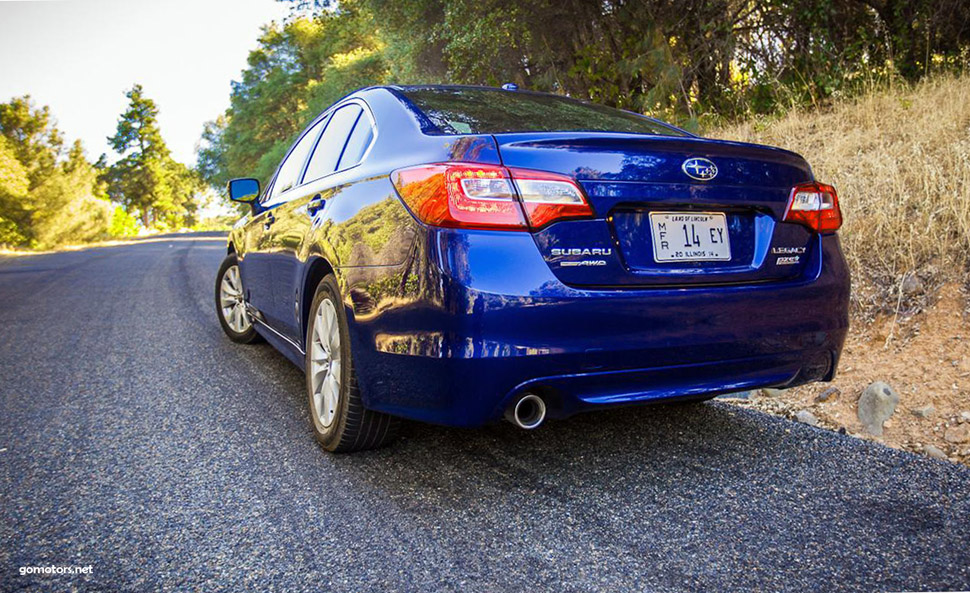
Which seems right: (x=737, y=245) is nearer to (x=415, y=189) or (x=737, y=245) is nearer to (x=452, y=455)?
(x=415, y=189)

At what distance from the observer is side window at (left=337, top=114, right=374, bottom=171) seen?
10.5 ft

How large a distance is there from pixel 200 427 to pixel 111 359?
6.64 feet

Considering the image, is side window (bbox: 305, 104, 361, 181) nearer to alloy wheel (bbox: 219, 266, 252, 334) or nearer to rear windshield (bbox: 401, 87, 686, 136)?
rear windshield (bbox: 401, 87, 686, 136)

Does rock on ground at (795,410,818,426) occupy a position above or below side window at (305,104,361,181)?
below

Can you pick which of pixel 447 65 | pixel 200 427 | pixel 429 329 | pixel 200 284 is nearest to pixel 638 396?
pixel 429 329

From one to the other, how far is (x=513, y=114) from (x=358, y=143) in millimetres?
739

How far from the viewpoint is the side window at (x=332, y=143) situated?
3.58 meters

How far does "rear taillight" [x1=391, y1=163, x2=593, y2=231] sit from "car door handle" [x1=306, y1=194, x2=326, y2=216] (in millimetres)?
1061

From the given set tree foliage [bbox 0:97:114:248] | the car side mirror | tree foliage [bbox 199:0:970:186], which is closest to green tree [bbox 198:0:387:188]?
tree foliage [bbox 0:97:114:248]

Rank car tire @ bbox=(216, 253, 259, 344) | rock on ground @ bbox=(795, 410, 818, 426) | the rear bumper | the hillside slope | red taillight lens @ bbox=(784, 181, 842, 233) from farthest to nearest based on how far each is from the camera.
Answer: car tire @ bbox=(216, 253, 259, 344), rock on ground @ bbox=(795, 410, 818, 426), the hillside slope, red taillight lens @ bbox=(784, 181, 842, 233), the rear bumper

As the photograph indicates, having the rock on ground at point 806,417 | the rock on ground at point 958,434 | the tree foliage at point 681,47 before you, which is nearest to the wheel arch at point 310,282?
the rock on ground at point 806,417

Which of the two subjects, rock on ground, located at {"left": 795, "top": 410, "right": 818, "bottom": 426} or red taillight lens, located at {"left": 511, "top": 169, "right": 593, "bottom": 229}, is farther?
rock on ground, located at {"left": 795, "top": 410, "right": 818, "bottom": 426}

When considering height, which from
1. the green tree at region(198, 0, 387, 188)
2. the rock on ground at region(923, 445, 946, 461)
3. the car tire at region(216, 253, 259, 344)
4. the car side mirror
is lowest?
the rock on ground at region(923, 445, 946, 461)

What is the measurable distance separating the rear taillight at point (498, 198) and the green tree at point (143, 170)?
273 feet
